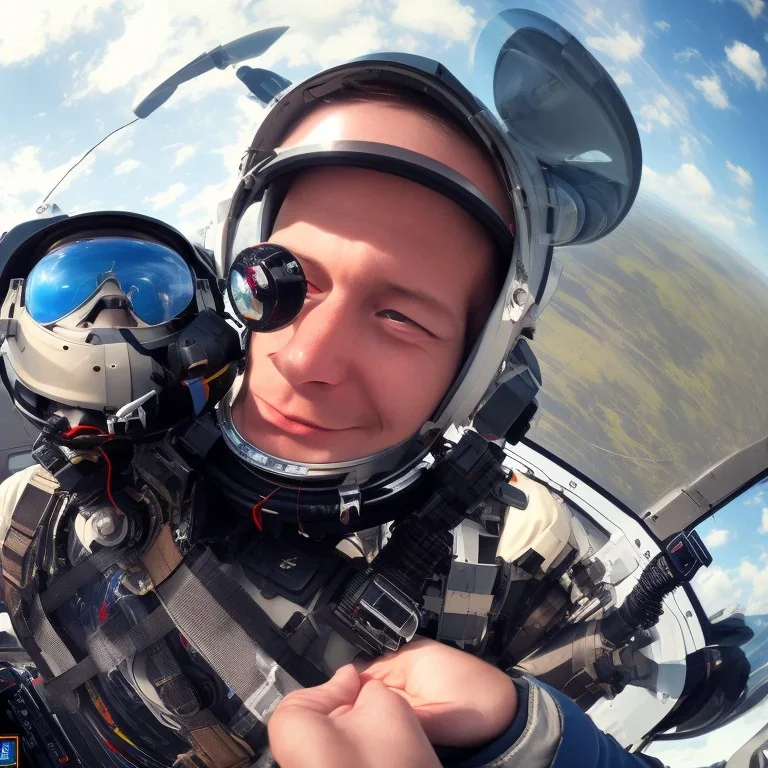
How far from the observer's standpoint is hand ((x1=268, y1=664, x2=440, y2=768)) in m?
0.52

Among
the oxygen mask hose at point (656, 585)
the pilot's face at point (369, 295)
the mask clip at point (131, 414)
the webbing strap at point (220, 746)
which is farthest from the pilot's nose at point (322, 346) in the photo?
the oxygen mask hose at point (656, 585)

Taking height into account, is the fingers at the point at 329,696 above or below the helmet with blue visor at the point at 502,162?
below

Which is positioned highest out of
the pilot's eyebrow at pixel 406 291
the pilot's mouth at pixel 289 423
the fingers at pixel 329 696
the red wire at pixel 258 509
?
the pilot's eyebrow at pixel 406 291

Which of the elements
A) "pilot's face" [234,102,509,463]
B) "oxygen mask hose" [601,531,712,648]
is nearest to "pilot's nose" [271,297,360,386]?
"pilot's face" [234,102,509,463]

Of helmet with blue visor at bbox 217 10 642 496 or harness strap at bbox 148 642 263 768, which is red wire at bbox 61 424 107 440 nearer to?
helmet with blue visor at bbox 217 10 642 496

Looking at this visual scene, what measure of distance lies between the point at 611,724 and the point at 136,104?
5.19ft

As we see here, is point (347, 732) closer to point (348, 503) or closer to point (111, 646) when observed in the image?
point (348, 503)

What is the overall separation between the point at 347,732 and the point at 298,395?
0.54 m

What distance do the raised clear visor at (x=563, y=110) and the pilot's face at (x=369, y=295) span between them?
11 centimetres

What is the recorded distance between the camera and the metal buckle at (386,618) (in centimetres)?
89

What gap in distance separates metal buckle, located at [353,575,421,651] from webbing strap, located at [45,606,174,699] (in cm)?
32

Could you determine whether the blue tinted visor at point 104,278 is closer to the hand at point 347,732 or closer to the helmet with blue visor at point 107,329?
the helmet with blue visor at point 107,329

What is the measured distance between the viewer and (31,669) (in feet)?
4.72

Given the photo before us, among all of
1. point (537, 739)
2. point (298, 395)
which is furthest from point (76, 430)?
point (537, 739)
